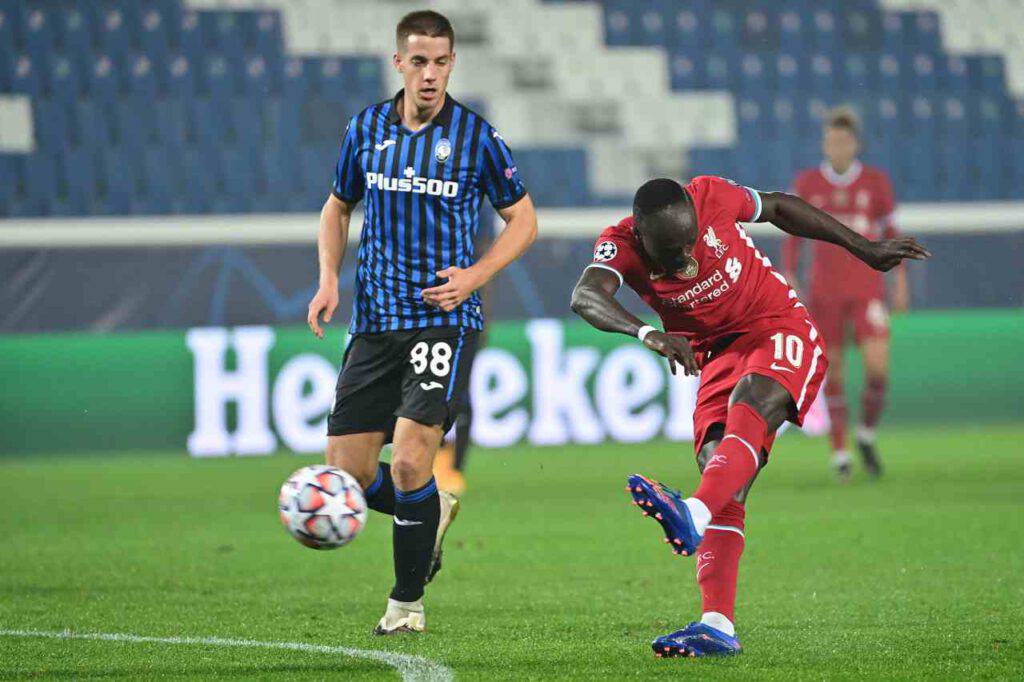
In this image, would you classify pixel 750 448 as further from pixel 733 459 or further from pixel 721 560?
pixel 721 560

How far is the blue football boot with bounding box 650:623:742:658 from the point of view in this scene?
4.54 metres

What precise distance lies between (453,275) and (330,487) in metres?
0.79

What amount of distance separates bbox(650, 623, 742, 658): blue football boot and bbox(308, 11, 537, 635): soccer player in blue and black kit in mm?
944

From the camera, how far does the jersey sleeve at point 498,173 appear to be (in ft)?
17.5

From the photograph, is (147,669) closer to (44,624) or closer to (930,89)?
(44,624)

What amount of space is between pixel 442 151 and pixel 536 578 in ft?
6.71

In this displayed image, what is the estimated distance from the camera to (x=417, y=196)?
17.4ft

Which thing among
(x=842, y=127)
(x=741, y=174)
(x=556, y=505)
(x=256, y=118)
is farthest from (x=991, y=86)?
→ (x=556, y=505)

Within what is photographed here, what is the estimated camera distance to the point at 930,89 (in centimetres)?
1573

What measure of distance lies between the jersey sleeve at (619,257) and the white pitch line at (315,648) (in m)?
1.28

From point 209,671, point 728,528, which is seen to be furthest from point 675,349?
point 209,671

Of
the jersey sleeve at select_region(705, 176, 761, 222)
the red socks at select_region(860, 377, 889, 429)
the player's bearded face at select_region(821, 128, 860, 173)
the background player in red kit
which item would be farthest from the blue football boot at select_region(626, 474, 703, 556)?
the player's bearded face at select_region(821, 128, 860, 173)

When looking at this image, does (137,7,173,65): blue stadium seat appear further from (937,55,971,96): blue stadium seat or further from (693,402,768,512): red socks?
(693,402,768,512): red socks

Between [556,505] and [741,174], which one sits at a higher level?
[741,174]
